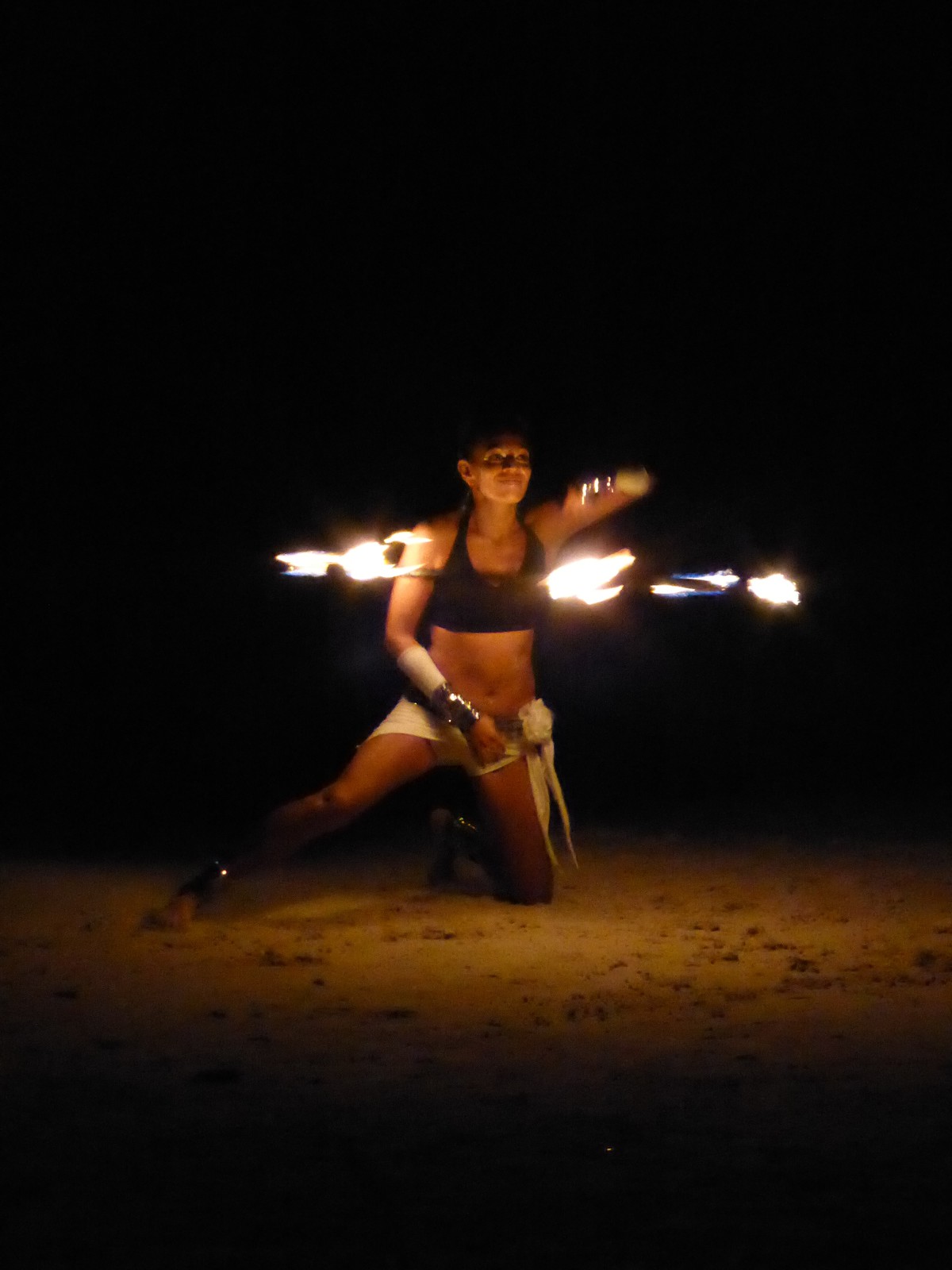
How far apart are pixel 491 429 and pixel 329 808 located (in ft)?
5.74

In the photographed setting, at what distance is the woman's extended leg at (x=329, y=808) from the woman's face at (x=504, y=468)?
1.09m

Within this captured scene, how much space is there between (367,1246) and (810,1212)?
34.3 inches

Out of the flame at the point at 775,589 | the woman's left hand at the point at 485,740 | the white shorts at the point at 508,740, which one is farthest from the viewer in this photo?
the white shorts at the point at 508,740

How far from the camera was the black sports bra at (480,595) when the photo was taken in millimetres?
7395

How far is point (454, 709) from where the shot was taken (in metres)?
7.02

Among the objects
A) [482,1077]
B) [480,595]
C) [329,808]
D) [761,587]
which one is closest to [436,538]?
[480,595]

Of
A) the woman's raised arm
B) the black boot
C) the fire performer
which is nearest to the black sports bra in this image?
the fire performer

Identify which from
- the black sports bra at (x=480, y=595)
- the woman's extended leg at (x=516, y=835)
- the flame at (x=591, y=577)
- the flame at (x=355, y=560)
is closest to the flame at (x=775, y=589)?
Answer: the flame at (x=591, y=577)

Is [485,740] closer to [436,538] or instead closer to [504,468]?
[436,538]

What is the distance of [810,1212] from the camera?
340 centimetres

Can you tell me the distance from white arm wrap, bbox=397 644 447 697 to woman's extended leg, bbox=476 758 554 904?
46cm

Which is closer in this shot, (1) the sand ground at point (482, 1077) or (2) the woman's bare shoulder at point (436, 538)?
(1) the sand ground at point (482, 1077)

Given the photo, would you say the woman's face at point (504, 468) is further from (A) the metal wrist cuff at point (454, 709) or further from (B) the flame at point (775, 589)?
(B) the flame at point (775, 589)

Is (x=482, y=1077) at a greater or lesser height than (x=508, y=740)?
lesser
